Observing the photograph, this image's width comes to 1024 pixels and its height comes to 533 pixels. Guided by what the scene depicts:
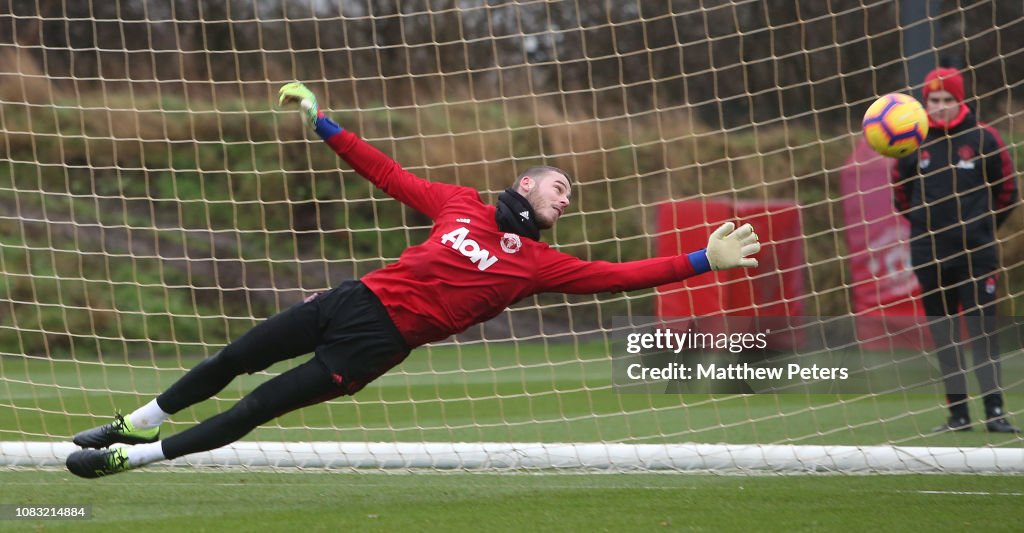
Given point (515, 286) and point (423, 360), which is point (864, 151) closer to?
point (423, 360)

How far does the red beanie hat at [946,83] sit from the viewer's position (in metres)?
6.34

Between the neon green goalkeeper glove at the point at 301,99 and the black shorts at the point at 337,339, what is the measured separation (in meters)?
0.76

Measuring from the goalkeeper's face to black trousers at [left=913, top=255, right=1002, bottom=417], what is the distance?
276cm

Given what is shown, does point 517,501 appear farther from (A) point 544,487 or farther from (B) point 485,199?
(B) point 485,199

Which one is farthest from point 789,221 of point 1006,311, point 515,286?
point 515,286

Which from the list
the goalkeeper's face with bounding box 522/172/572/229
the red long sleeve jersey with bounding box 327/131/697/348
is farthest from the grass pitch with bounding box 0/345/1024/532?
the goalkeeper's face with bounding box 522/172/572/229

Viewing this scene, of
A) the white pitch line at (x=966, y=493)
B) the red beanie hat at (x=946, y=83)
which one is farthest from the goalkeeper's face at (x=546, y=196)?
the red beanie hat at (x=946, y=83)

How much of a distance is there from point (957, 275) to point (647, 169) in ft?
26.8

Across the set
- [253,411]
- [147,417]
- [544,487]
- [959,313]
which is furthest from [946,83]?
[147,417]

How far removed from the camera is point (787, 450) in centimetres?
560

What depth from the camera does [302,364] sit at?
457 cm

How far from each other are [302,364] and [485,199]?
350 inches

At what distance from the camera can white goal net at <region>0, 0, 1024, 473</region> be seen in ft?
22.1

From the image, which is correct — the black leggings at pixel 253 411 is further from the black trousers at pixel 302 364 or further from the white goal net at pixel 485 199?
the white goal net at pixel 485 199
